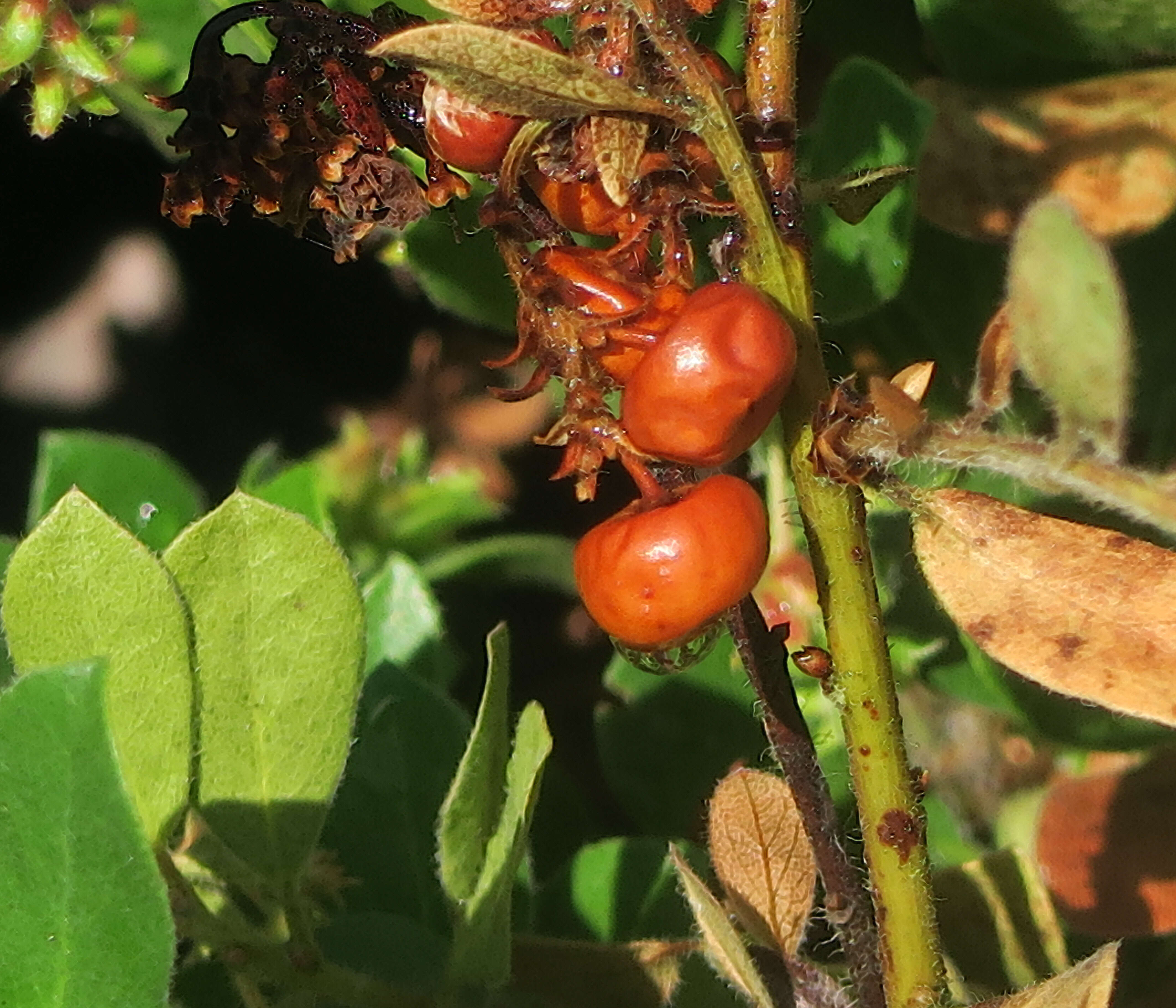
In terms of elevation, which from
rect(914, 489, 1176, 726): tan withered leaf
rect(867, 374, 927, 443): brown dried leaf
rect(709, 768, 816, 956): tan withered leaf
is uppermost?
rect(867, 374, 927, 443): brown dried leaf

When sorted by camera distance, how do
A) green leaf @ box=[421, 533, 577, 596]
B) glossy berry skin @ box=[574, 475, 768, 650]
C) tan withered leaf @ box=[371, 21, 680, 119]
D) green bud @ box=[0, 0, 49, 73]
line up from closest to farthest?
tan withered leaf @ box=[371, 21, 680, 119]
glossy berry skin @ box=[574, 475, 768, 650]
green bud @ box=[0, 0, 49, 73]
green leaf @ box=[421, 533, 577, 596]

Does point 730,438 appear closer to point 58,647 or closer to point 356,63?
point 356,63

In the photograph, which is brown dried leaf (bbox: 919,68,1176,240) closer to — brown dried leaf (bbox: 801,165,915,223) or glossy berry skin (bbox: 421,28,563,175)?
brown dried leaf (bbox: 801,165,915,223)

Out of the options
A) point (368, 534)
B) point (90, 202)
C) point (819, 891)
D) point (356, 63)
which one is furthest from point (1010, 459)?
point (90, 202)

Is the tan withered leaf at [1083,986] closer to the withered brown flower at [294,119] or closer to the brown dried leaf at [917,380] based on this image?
the brown dried leaf at [917,380]

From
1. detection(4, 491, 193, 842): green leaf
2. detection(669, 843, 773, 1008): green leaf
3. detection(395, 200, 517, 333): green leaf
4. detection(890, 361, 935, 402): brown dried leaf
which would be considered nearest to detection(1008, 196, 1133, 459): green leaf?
detection(890, 361, 935, 402): brown dried leaf
